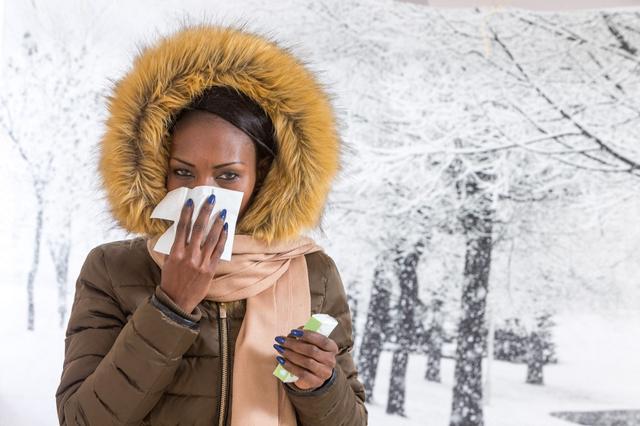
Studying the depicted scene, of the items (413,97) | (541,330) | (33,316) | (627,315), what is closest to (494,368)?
(541,330)

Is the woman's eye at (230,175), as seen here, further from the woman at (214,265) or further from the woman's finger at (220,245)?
the woman's finger at (220,245)

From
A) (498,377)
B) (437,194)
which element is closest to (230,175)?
(437,194)

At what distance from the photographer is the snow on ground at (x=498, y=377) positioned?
2223 millimetres

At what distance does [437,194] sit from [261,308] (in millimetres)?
1335

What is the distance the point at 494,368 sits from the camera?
2.29 metres

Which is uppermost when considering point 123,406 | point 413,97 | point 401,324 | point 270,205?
point 413,97

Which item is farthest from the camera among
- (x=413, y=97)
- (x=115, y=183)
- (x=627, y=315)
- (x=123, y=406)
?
(x=413, y=97)

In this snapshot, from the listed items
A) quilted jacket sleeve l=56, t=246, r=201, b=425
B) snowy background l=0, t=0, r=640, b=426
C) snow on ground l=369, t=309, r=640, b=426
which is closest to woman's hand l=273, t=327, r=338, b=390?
quilted jacket sleeve l=56, t=246, r=201, b=425

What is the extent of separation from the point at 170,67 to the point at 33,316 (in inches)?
61.1

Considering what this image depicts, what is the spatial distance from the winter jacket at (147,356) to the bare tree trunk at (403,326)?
1158 mm

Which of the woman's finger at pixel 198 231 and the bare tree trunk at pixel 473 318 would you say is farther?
the bare tree trunk at pixel 473 318

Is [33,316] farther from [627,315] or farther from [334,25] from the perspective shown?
[627,315]

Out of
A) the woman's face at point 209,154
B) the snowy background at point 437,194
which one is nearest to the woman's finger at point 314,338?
the woman's face at point 209,154

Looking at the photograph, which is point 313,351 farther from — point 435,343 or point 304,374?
point 435,343
